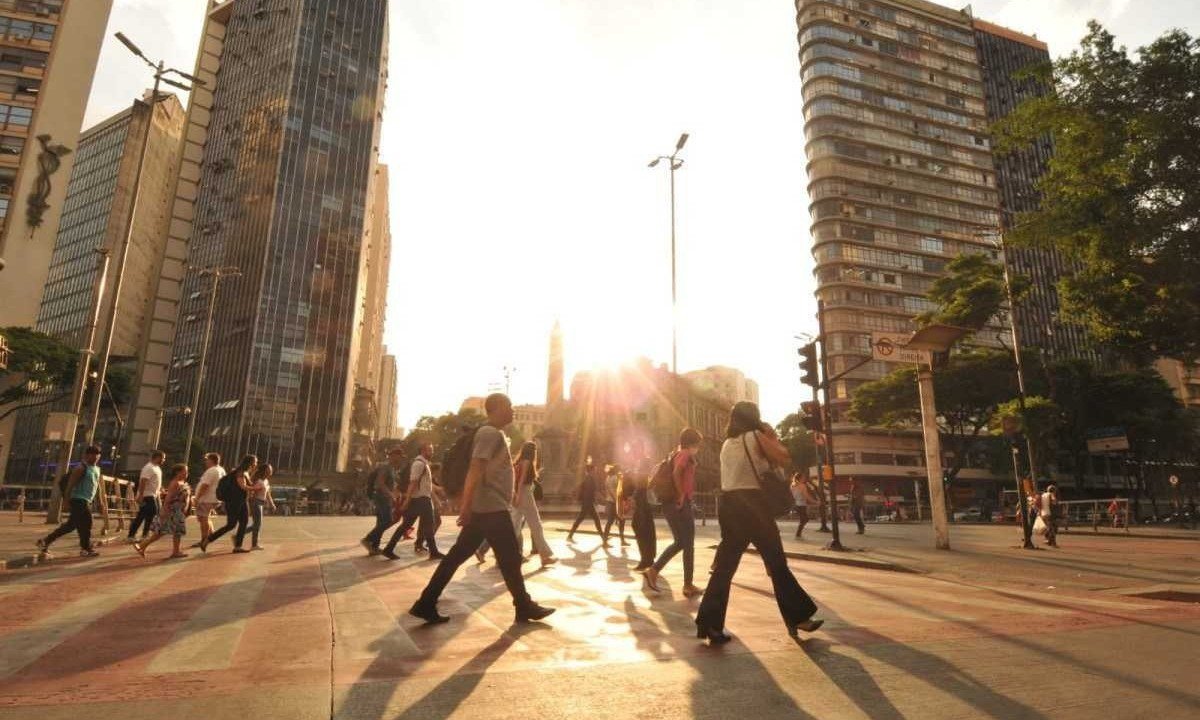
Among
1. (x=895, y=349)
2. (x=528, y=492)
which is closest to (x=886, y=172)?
(x=895, y=349)

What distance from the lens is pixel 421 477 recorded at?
978cm

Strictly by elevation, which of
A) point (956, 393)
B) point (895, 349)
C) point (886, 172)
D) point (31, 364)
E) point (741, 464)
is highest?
point (886, 172)

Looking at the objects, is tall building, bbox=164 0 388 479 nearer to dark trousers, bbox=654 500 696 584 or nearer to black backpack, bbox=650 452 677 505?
dark trousers, bbox=654 500 696 584

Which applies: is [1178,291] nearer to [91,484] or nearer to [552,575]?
[552,575]

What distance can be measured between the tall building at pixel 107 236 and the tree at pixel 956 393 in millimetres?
76065

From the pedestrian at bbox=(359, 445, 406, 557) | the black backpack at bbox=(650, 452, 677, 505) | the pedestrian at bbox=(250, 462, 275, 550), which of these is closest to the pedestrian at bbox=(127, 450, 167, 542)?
the pedestrian at bbox=(250, 462, 275, 550)

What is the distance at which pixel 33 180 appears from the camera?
1682 inches

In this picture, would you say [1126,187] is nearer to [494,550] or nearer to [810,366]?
[810,366]

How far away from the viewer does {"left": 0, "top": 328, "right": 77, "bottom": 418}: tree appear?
34478 mm

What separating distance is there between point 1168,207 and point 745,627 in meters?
18.6

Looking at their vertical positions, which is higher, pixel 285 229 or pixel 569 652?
pixel 285 229

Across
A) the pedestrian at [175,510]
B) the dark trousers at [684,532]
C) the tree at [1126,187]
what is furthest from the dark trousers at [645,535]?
the tree at [1126,187]

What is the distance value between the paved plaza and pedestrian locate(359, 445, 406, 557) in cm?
273

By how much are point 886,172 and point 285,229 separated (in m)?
63.6
